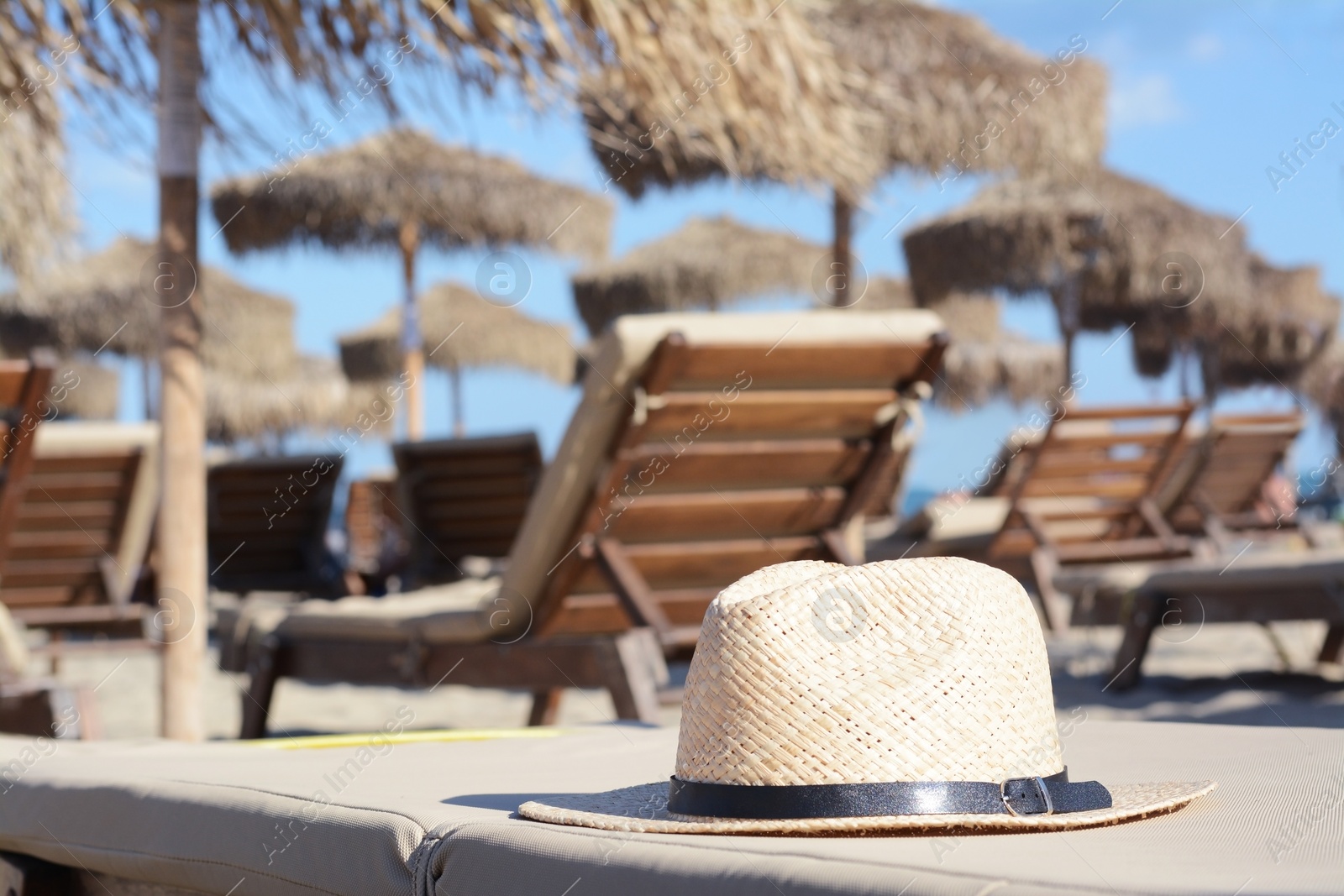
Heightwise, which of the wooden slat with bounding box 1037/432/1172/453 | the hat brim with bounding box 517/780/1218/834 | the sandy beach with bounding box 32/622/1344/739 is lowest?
the sandy beach with bounding box 32/622/1344/739

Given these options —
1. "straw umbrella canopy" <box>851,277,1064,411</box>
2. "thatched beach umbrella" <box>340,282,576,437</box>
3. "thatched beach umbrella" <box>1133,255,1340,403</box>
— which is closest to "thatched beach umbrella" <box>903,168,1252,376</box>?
"thatched beach umbrella" <box>1133,255,1340,403</box>

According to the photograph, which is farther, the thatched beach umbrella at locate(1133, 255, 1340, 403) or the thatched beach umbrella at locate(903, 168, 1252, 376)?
the thatched beach umbrella at locate(1133, 255, 1340, 403)

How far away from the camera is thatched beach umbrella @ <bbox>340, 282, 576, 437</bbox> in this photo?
1786 cm

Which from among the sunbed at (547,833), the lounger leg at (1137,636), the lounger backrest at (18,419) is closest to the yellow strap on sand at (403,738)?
the sunbed at (547,833)

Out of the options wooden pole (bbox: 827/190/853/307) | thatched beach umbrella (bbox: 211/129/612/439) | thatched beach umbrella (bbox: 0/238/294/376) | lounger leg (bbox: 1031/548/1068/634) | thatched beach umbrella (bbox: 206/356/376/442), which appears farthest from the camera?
thatched beach umbrella (bbox: 206/356/376/442)

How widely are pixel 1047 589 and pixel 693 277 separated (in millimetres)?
9534

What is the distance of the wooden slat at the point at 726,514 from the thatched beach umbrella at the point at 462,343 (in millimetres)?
13530

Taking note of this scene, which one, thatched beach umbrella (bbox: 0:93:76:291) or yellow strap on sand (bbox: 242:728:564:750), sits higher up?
thatched beach umbrella (bbox: 0:93:76:291)

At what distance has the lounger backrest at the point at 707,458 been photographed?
3.09 metres

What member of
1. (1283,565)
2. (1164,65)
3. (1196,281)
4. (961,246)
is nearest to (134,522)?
(1283,565)

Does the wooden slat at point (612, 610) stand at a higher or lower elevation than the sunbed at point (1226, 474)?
higher

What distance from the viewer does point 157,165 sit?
3.33 meters

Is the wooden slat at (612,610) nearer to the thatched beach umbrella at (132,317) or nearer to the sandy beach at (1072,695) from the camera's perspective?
the sandy beach at (1072,695)

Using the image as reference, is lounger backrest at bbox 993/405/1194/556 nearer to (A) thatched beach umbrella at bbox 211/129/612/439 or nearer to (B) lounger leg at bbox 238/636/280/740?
(B) lounger leg at bbox 238/636/280/740
